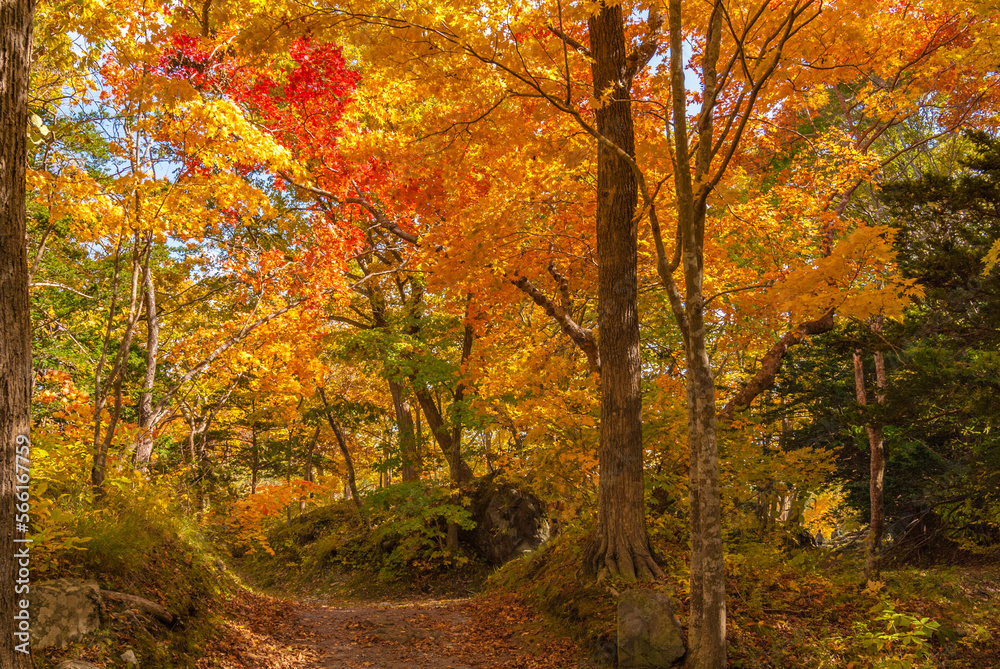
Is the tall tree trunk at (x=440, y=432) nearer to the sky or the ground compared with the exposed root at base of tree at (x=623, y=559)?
nearer to the sky

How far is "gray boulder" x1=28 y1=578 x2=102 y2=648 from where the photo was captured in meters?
3.63

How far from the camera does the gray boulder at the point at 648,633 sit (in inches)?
188

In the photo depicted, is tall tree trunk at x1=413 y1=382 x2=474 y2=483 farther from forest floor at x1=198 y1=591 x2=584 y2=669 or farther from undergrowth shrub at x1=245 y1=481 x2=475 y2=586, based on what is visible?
forest floor at x1=198 y1=591 x2=584 y2=669

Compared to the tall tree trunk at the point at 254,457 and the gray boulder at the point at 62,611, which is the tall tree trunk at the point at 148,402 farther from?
the tall tree trunk at the point at 254,457

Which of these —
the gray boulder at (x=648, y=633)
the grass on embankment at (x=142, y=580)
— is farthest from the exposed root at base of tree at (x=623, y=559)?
the grass on embankment at (x=142, y=580)

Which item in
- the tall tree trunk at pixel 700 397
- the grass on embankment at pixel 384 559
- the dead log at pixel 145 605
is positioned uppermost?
the tall tree trunk at pixel 700 397

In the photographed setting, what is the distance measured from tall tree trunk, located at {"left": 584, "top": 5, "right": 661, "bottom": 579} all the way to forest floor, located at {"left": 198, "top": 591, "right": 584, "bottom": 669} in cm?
121

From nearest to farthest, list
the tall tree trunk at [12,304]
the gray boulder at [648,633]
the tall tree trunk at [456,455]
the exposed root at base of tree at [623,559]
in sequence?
1. the tall tree trunk at [12,304]
2. the gray boulder at [648,633]
3. the exposed root at base of tree at [623,559]
4. the tall tree trunk at [456,455]

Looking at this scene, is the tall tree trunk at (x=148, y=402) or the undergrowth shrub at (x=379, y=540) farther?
the undergrowth shrub at (x=379, y=540)

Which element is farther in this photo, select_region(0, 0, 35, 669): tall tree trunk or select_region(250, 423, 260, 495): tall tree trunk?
select_region(250, 423, 260, 495): tall tree trunk

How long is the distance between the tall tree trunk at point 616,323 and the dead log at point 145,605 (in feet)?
14.2

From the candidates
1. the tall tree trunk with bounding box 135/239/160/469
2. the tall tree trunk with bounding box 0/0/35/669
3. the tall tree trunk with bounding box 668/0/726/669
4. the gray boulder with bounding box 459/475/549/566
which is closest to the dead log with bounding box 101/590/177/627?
the tall tree trunk with bounding box 0/0/35/669

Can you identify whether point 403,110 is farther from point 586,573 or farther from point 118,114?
point 586,573

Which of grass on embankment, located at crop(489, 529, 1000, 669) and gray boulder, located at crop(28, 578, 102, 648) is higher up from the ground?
gray boulder, located at crop(28, 578, 102, 648)
